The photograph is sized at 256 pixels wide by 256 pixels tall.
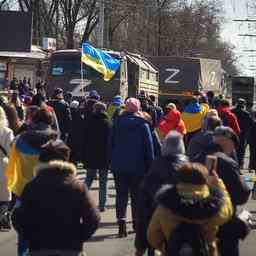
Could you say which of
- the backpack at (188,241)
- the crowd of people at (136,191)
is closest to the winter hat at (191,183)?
the crowd of people at (136,191)

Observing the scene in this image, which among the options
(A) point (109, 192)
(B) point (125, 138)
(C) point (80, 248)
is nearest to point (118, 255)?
(B) point (125, 138)

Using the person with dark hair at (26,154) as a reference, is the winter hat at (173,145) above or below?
above

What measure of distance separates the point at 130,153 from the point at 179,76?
1229 inches

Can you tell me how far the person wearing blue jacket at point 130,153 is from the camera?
11.4 m

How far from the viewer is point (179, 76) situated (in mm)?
42438

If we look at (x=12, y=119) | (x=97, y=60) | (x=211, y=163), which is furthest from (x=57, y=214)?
(x=97, y=60)

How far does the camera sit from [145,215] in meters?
7.37

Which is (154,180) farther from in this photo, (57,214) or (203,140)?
(57,214)

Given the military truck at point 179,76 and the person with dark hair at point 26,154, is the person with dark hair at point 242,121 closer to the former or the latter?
the person with dark hair at point 26,154

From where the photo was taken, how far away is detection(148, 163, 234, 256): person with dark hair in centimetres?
622

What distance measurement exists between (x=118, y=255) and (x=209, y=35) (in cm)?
7741

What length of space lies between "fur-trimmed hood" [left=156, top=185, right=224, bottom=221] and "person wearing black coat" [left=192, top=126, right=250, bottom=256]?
2.90 feet

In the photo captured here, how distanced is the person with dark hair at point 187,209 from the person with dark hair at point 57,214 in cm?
47

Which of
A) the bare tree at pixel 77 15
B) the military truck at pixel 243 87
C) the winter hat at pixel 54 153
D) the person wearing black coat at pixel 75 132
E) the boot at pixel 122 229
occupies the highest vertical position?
the bare tree at pixel 77 15
